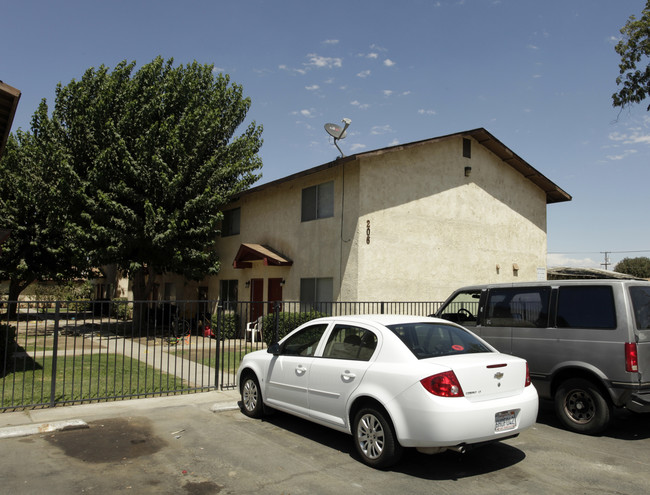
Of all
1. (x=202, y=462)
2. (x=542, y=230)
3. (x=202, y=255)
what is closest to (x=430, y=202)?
(x=542, y=230)

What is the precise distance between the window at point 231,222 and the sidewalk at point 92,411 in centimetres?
1226

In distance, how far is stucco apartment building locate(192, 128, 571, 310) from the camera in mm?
14672

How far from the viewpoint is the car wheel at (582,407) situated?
21.6 ft

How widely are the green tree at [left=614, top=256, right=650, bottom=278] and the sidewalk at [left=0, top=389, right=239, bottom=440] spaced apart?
71.1 m

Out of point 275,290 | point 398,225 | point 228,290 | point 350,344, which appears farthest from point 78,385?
point 228,290

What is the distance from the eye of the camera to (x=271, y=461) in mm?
5488

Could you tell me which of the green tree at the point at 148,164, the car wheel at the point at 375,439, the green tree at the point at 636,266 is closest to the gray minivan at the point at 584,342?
the car wheel at the point at 375,439

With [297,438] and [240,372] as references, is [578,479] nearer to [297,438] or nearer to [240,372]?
[297,438]

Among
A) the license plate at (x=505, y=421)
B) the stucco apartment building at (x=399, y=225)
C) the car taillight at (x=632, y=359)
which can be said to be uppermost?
the stucco apartment building at (x=399, y=225)

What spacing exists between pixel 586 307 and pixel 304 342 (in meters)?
3.96

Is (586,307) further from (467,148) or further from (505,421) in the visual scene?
(467,148)

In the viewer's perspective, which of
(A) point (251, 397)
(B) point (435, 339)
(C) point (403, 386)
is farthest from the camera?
(A) point (251, 397)

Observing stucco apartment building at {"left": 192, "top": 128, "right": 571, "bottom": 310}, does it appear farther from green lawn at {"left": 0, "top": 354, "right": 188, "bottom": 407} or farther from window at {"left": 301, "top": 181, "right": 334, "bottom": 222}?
green lawn at {"left": 0, "top": 354, "right": 188, "bottom": 407}

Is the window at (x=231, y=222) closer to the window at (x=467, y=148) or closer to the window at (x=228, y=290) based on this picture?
the window at (x=228, y=290)
